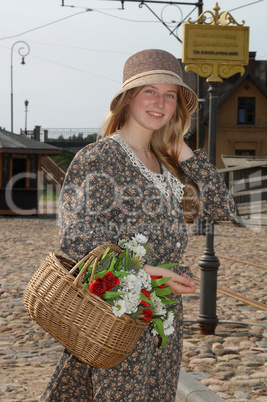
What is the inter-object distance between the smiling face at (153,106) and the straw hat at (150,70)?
0.22ft

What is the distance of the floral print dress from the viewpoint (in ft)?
8.81

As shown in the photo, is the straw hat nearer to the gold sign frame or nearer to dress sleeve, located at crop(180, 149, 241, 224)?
dress sleeve, located at crop(180, 149, 241, 224)

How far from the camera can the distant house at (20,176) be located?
82.2 feet

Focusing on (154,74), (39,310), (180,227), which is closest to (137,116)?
(154,74)

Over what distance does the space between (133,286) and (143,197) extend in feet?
1.68

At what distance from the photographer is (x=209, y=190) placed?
3.15 metres

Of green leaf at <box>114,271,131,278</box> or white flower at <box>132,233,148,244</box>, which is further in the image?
white flower at <box>132,233,148,244</box>

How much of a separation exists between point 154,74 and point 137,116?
0.72 feet

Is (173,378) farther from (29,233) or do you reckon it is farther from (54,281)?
(29,233)

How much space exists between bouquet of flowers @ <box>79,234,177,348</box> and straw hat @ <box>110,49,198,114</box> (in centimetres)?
74

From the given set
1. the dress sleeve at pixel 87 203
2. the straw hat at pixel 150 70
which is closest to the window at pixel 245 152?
the straw hat at pixel 150 70

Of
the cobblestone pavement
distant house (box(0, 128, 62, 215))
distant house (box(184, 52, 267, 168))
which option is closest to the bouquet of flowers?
the cobblestone pavement

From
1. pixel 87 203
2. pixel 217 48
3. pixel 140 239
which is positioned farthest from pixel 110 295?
pixel 217 48

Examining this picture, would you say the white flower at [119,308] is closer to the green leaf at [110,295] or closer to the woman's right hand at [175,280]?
the green leaf at [110,295]
